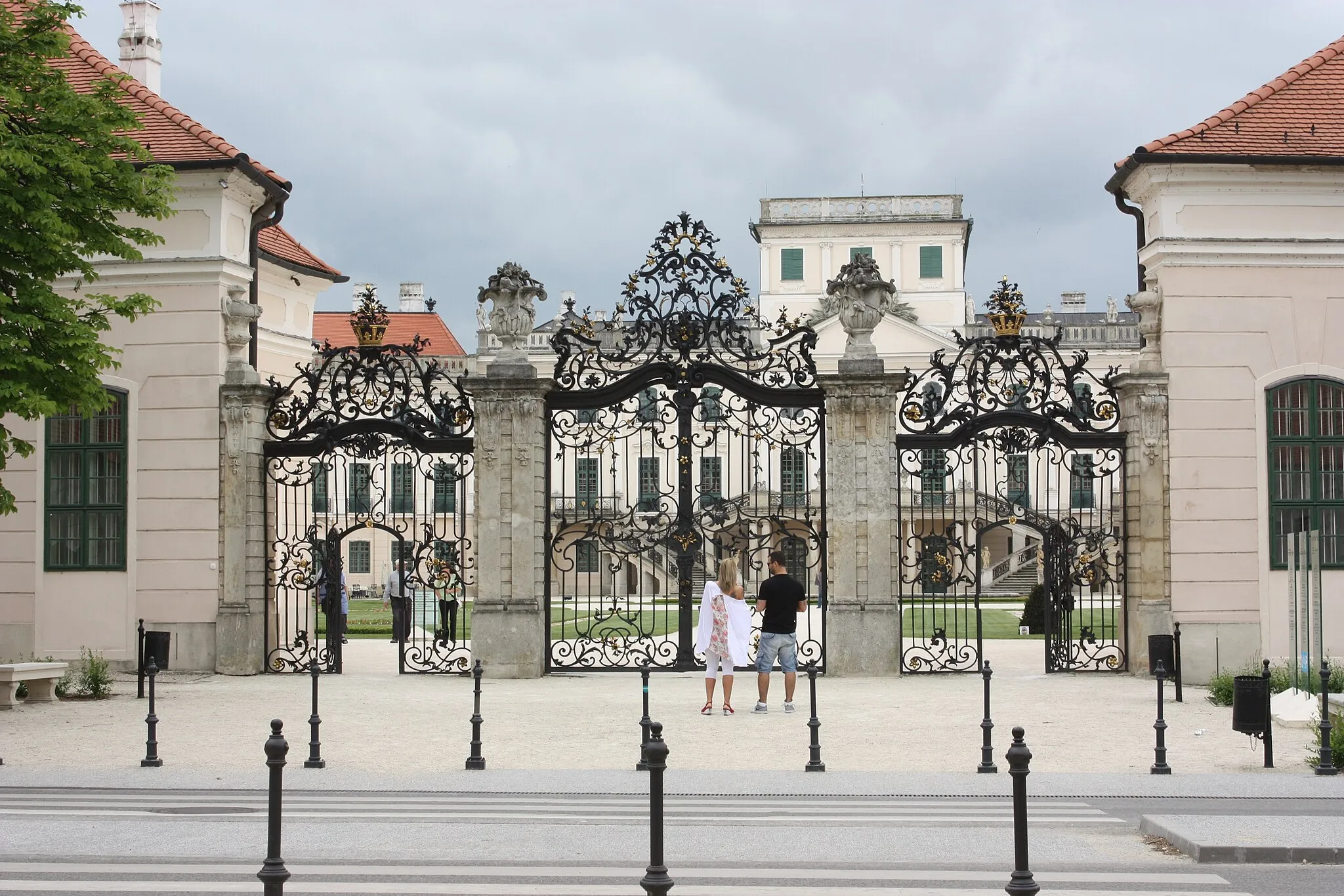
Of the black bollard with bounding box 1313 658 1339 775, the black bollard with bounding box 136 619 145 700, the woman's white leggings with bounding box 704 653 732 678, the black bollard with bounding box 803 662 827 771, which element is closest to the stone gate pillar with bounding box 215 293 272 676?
the black bollard with bounding box 136 619 145 700

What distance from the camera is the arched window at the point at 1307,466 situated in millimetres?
21391

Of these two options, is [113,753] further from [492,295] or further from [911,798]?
[492,295]

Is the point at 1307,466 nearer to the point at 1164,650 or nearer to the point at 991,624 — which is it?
the point at 1164,650

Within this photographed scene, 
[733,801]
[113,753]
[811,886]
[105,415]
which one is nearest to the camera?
[811,886]

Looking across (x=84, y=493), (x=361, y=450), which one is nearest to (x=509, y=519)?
(x=361, y=450)

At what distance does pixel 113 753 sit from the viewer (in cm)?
1462

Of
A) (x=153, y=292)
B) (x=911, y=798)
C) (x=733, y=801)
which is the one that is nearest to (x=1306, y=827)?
(x=911, y=798)

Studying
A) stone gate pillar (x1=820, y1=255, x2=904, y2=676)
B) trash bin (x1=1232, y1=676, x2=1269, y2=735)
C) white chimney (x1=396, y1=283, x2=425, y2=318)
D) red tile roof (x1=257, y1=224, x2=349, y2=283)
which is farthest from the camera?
white chimney (x1=396, y1=283, x2=425, y2=318)

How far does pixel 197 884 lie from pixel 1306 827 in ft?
23.2

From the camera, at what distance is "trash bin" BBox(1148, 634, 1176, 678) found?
1983 cm

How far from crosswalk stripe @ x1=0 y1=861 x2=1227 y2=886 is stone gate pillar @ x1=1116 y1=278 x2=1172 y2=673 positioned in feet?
41.9

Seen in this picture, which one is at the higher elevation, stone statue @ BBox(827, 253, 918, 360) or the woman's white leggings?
stone statue @ BBox(827, 253, 918, 360)

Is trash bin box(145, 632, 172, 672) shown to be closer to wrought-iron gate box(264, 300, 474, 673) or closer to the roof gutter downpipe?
wrought-iron gate box(264, 300, 474, 673)

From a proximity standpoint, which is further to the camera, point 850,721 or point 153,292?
point 153,292
